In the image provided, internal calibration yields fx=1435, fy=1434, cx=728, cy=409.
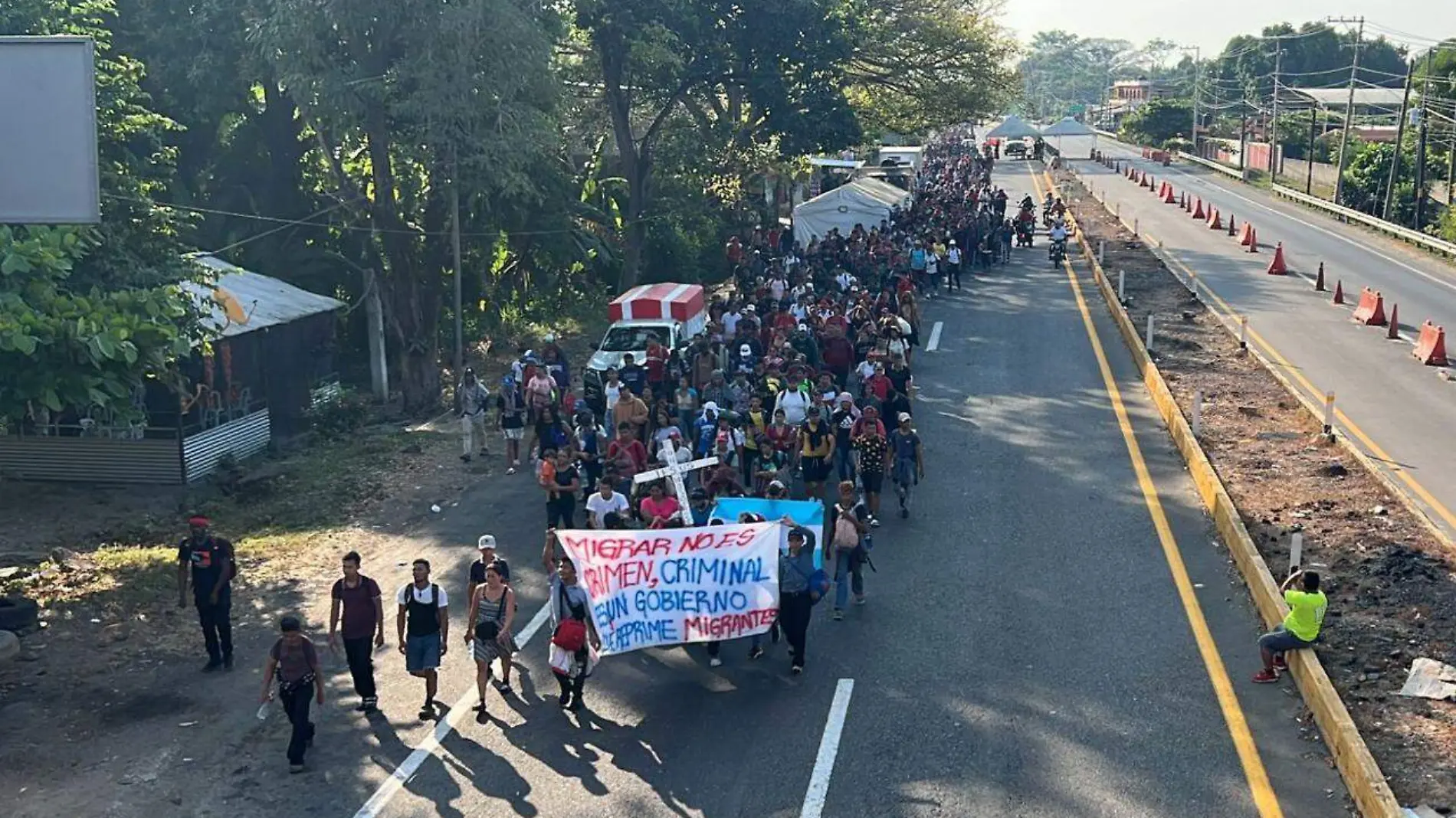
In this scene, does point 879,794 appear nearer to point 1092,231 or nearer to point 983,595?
point 983,595

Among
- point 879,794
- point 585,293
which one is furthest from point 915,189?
point 879,794

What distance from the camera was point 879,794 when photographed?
10.5m

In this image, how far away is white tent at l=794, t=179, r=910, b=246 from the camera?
143ft

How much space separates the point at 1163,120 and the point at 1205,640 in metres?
127

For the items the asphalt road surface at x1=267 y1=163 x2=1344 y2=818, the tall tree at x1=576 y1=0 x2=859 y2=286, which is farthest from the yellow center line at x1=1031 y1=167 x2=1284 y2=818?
the tall tree at x1=576 y1=0 x2=859 y2=286

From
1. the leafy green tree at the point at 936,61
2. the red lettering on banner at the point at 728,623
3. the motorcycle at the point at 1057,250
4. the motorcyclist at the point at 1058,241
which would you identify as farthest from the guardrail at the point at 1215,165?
the red lettering on banner at the point at 728,623

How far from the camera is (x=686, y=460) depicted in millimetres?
16312

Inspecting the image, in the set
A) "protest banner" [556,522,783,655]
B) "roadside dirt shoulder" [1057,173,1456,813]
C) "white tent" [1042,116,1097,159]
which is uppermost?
"white tent" [1042,116,1097,159]

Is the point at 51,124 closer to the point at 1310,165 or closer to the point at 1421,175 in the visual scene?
the point at 1421,175

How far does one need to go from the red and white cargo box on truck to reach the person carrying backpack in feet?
38.6

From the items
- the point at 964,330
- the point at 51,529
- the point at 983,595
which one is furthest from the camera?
the point at 964,330

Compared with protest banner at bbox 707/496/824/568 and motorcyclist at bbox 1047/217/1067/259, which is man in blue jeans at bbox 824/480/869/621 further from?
motorcyclist at bbox 1047/217/1067/259

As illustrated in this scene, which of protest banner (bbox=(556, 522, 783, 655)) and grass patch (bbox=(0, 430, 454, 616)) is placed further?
grass patch (bbox=(0, 430, 454, 616))

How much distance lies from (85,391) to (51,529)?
4.60 meters
